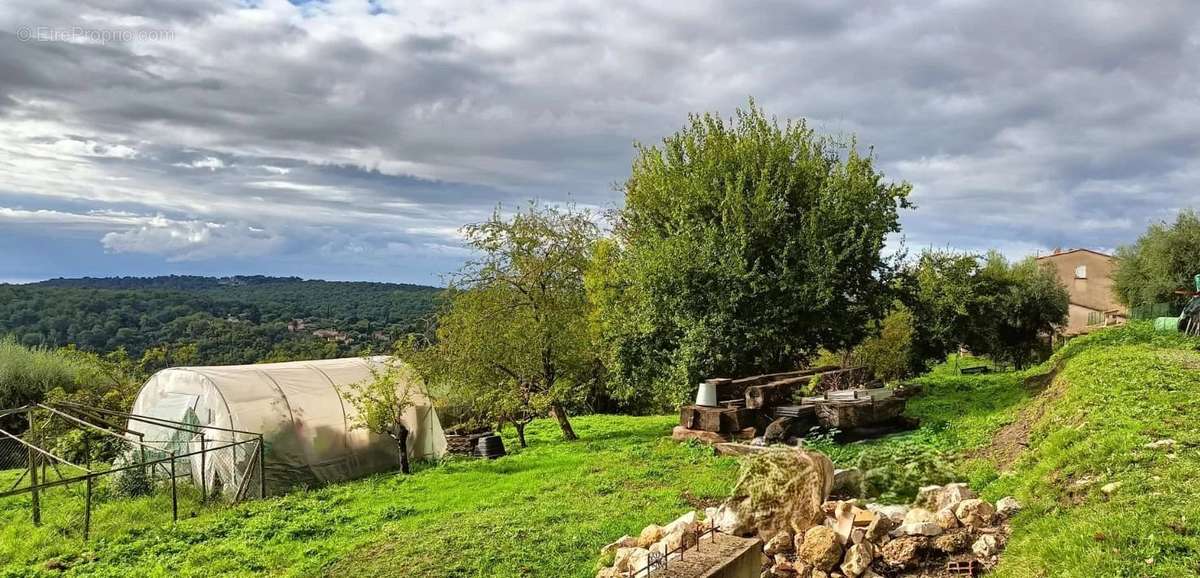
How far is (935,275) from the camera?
106 feet

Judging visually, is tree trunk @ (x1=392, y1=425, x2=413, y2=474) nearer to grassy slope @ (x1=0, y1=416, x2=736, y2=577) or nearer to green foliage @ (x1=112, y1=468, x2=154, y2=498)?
grassy slope @ (x1=0, y1=416, x2=736, y2=577)

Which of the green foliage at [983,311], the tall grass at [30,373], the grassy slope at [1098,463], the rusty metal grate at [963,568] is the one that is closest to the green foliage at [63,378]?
the tall grass at [30,373]

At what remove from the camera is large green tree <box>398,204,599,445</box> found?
17.8m

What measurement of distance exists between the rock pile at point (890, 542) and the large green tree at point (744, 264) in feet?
36.1

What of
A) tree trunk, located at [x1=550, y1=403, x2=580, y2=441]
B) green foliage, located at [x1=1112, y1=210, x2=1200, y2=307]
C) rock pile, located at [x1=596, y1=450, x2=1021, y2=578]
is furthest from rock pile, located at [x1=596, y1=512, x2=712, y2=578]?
green foliage, located at [x1=1112, y1=210, x2=1200, y2=307]

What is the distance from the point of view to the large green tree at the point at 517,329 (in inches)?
699

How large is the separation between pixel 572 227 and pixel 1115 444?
15142 mm

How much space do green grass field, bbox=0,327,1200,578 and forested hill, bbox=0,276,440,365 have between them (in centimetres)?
1020

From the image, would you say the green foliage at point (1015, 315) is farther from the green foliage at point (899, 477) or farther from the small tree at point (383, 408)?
the small tree at point (383, 408)

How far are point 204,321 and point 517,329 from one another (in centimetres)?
3429

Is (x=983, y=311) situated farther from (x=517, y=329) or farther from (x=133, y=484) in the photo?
(x=133, y=484)

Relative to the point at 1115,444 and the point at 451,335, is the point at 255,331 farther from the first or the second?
the point at 1115,444

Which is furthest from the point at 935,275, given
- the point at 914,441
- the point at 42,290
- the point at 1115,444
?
the point at 42,290

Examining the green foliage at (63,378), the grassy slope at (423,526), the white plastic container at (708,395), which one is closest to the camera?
the grassy slope at (423,526)
